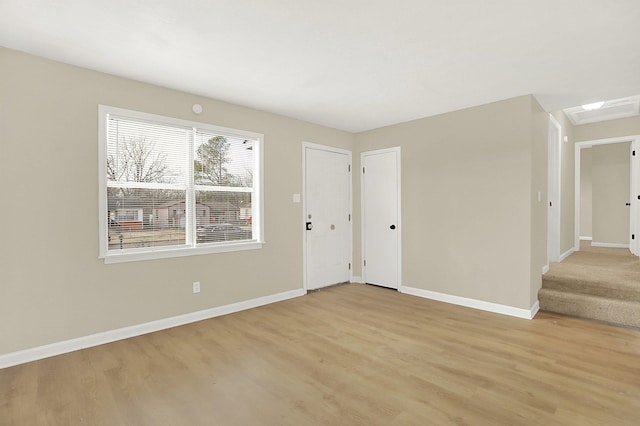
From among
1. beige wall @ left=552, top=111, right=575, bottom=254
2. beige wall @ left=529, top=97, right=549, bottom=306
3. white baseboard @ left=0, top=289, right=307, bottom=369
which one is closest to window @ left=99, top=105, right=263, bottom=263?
white baseboard @ left=0, top=289, right=307, bottom=369

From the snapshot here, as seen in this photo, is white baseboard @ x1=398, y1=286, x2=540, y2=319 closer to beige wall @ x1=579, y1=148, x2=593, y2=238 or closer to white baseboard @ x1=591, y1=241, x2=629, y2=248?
white baseboard @ x1=591, y1=241, x2=629, y2=248

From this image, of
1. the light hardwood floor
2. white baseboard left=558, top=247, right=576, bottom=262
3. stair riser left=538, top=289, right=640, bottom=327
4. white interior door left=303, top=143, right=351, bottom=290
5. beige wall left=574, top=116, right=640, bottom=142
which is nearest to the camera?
the light hardwood floor

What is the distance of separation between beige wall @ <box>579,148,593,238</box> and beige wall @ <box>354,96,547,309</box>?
4.93 metres

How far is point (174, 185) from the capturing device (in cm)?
346

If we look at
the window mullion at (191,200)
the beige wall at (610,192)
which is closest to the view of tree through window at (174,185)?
the window mullion at (191,200)

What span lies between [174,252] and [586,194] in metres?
9.34

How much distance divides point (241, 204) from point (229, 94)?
1363 mm

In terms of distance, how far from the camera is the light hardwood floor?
6.43 feet

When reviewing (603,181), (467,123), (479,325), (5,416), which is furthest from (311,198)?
(603,181)

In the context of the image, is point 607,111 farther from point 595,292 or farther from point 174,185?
point 174,185

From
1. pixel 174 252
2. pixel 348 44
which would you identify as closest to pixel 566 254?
pixel 348 44

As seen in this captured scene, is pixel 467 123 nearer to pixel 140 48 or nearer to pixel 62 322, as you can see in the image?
pixel 140 48

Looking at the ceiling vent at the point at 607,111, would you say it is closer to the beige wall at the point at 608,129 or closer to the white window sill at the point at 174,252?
the beige wall at the point at 608,129

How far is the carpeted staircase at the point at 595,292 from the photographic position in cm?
342
